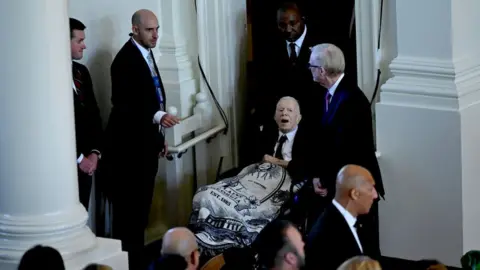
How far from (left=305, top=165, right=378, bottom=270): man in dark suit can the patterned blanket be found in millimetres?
1676

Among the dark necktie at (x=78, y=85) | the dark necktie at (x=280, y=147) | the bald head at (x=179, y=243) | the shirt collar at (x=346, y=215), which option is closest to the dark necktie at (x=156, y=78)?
the dark necktie at (x=78, y=85)

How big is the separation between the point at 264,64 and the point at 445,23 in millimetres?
1602

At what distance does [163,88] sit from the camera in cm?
871

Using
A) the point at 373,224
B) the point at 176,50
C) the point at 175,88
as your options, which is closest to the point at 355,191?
the point at 373,224

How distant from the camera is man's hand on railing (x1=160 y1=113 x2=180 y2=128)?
27.6 feet

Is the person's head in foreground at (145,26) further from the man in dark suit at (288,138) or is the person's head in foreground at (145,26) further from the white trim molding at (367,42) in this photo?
the white trim molding at (367,42)

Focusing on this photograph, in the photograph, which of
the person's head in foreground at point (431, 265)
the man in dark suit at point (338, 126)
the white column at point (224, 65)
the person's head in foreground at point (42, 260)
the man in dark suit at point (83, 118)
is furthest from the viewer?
the white column at point (224, 65)

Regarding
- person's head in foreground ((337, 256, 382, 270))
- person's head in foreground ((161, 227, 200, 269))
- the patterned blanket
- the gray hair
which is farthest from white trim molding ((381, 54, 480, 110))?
person's head in foreground ((337, 256, 382, 270))

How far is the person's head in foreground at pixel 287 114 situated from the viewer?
26.7 feet

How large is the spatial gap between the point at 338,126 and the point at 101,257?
1.98 m

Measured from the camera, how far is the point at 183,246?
18.0 ft

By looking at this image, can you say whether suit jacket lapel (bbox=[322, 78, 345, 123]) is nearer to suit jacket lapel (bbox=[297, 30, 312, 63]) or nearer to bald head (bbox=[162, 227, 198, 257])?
suit jacket lapel (bbox=[297, 30, 312, 63])

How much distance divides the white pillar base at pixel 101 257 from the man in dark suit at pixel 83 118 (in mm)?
1340

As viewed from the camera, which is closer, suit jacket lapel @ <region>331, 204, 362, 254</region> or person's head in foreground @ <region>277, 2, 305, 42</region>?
suit jacket lapel @ <region>331, 204, 362, 254</region>
